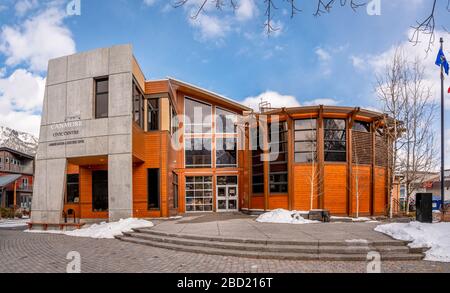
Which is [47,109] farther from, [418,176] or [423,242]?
[418,176]

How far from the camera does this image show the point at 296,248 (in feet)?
30.0

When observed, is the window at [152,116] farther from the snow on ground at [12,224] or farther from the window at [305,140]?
the snow on ground at [12,224]

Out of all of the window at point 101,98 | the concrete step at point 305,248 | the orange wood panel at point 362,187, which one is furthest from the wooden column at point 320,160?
the window at point 101,98

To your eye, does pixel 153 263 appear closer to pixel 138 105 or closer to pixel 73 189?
pixel 138 105

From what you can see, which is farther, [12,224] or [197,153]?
[197,153]

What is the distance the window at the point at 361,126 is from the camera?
70.8 feet

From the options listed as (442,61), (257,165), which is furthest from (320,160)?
(442,61)

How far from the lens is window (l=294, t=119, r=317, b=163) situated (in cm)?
2083

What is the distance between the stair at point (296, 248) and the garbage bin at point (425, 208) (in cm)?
367

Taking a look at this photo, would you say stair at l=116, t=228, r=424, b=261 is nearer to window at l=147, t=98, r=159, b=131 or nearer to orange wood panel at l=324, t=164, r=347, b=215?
window at l=147, t=98, r=159, b=131

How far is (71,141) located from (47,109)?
2.47 m

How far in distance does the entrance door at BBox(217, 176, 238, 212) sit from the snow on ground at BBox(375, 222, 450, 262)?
18.2m

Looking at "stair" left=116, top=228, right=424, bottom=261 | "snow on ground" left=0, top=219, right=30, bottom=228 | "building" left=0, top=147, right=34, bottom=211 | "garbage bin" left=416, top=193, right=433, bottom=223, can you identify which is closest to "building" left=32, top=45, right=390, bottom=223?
"snow on ground" left=0, top=219, right=30, bottom=228

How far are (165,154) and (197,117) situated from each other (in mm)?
10152
